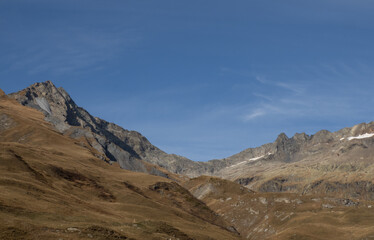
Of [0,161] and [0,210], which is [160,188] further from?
[0,210]

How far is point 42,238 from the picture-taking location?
52.2 meters

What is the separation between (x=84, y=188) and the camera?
14438 centimetres

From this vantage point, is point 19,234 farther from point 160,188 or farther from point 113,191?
point 160,188

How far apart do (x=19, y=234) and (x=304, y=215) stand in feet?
519

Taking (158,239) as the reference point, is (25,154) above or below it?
above

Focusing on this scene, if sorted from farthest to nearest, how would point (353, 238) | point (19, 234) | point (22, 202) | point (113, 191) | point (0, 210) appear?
point (113, 191) < point (353, 238) < point (22, 202) < point (0, 210) < point (19, 234)

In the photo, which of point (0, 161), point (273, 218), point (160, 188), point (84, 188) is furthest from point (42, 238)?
point (273, 218)

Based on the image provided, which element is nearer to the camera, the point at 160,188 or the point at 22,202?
the point at 22,202

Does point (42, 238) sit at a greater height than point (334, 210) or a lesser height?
lesser

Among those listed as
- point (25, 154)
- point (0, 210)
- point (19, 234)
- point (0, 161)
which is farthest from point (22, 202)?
point (25, 154)

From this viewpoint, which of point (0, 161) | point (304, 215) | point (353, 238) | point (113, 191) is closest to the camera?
point (0, 161)

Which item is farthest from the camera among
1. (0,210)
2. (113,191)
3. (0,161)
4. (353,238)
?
(113,191)

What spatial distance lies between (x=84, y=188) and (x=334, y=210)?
117 meters

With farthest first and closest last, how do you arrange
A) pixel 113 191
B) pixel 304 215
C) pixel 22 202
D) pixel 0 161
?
pixel 304 215 → pixel 113 191 → pixel 0 161 → pixel 22 202
